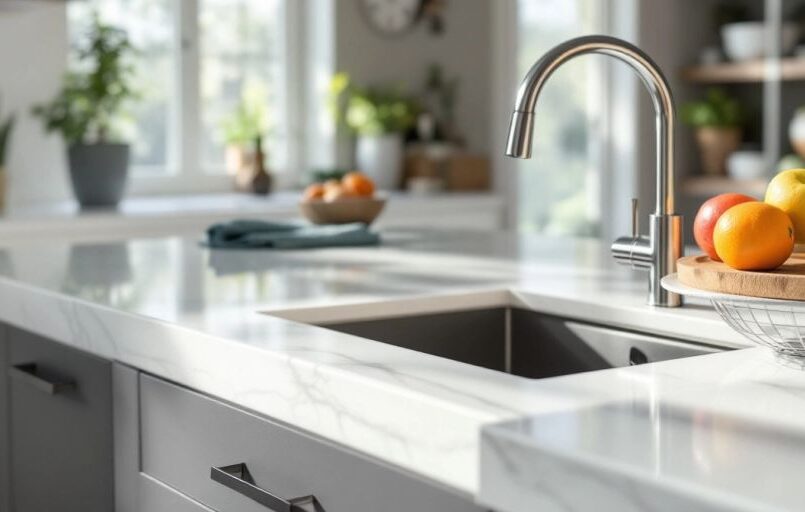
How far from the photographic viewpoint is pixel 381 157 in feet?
16.3

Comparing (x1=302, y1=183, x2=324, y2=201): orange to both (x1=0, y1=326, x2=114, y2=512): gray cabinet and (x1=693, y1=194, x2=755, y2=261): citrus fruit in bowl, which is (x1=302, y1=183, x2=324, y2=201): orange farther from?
(x1=693, y1=194, x2=755, y2=261): citrus fruit in bowl

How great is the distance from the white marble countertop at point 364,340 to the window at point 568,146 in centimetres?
314

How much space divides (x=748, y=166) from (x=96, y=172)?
8.72 ft

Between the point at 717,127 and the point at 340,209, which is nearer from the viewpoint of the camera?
the point at 340,209

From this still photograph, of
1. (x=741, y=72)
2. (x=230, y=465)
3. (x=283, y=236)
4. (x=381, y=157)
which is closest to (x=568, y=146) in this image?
(x=741, y=72)

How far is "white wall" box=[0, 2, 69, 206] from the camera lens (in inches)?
165

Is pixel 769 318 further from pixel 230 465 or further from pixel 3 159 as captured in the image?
pixel 3 159

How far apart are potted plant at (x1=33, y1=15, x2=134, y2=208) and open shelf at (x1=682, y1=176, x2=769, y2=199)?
97.9 inches

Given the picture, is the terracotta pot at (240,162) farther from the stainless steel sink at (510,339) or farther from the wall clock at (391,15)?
the stainless steel sink at (510,339)

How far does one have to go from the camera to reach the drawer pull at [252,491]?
107cm

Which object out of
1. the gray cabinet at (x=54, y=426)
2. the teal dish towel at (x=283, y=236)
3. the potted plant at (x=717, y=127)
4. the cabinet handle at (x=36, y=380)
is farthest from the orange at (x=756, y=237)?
the potted plant at (x=717, y=127)

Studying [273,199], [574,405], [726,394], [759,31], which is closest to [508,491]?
[574,405]

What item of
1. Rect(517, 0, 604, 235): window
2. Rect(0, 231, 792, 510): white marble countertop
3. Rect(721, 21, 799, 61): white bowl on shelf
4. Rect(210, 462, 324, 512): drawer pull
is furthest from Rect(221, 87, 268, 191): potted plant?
Rect(210, 462, 324, 512): drawer pull

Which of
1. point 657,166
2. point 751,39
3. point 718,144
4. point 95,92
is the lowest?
point 657,166
